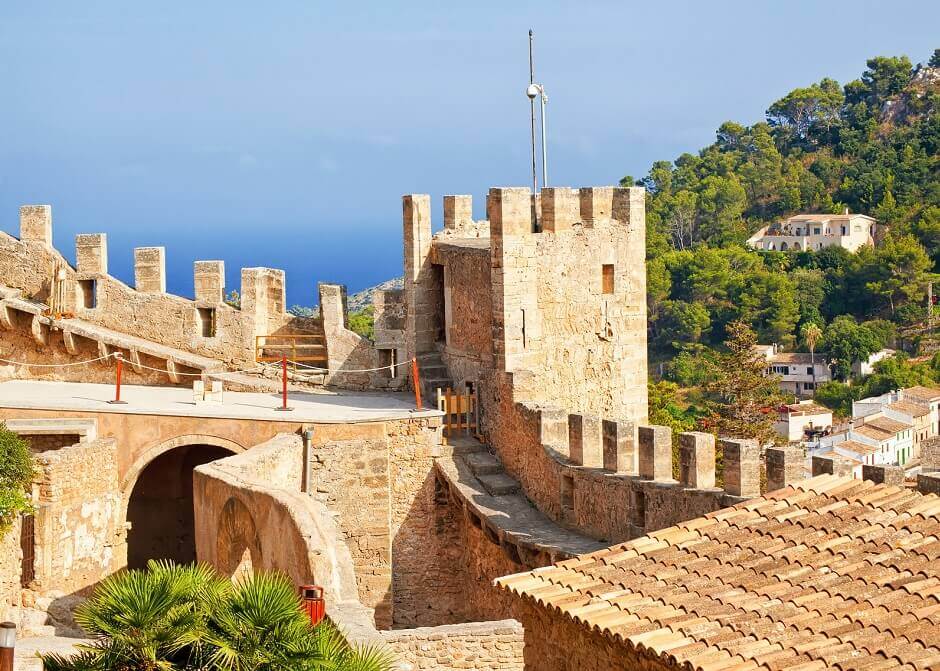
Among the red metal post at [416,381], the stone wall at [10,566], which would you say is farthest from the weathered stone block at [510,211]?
the stone wall at [10,566]

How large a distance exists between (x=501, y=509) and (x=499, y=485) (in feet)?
2.21

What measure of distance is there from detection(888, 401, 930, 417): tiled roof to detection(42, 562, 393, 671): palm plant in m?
56.6

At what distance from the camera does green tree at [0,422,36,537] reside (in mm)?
19984

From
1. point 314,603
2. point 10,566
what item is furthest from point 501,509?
point 314,603

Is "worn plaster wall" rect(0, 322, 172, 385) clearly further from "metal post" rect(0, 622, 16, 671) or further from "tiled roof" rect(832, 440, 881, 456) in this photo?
"tiled roof" rect(832, 440, 881, 456)

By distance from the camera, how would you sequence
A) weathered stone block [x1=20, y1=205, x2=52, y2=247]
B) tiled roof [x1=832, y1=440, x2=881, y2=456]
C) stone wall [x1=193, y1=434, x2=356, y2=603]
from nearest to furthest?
stone wall [x1=193, y1=434, x2=356, y2=603]
weathered stone block [x1=20, y1=205, x2=52, y2=247]
tiled roof [x1=832, y1=440, x2=881, y2=456]

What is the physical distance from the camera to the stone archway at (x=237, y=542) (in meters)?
17.8

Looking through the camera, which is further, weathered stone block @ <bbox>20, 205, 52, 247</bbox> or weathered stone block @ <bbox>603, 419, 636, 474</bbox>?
weathered stone block @ <bbox>20, 205, 52, 247</bbox>

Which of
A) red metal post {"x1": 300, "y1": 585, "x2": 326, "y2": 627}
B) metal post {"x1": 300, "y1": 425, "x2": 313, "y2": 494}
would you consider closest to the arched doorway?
metal post {"x1": 300, "y1": 425, "x2": 313, "y2": 494}

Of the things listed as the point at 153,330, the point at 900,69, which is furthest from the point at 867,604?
the point at 900,69

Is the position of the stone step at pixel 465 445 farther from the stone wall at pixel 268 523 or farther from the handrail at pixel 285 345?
the handrail at pixel 285 345

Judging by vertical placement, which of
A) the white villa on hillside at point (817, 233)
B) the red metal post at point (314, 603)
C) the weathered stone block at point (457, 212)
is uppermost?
the white villa on hillside at point (817, 233)

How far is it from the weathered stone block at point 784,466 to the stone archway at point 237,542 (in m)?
5.63

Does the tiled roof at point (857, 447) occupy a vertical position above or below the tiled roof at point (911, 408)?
below
